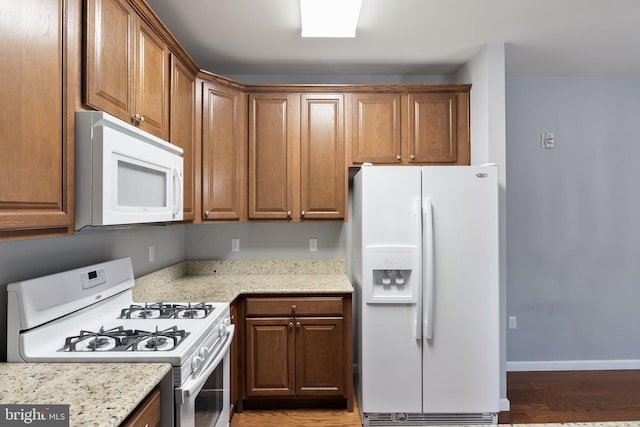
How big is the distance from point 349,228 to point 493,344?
4.58ft

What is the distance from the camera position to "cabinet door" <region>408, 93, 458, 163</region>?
2.92 metres

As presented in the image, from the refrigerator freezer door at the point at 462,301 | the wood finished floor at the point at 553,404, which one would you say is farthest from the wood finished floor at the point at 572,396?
the refrigerator freezer door at the point at 462,301

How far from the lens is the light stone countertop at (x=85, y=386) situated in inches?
37.5

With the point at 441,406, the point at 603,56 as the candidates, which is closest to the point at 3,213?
the point at 441,406

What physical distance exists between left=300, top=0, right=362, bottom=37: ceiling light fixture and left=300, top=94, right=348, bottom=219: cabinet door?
65 centimetres

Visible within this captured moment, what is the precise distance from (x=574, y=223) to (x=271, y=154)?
2.71 meters

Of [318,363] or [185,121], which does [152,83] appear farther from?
[318,363]

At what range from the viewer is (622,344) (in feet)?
10.9

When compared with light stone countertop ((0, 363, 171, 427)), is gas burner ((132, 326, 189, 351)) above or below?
above

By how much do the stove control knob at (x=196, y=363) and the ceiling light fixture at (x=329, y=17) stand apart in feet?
6.08

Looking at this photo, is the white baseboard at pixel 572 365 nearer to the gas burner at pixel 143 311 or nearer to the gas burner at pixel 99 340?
the gas burner at pixel 143 311

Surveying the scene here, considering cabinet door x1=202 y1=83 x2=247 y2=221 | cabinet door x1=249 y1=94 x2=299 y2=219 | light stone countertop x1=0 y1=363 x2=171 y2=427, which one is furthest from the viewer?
cabinet door x1=249 y1=94 x2=299 y2=219

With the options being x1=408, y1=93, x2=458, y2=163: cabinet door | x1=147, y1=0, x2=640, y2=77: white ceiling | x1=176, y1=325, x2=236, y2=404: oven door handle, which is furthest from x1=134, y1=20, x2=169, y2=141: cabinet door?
x1=408, y1=93, x2=458, y2=163: cabinet door

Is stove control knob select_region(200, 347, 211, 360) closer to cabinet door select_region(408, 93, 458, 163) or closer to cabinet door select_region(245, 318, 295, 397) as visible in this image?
cabinet door select_region(245, 318, 295, 397)
